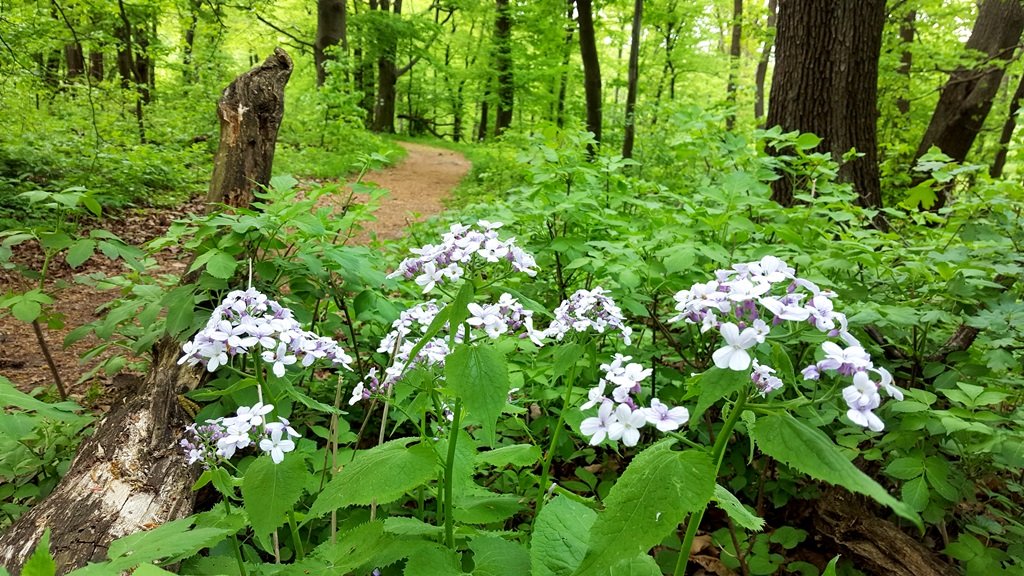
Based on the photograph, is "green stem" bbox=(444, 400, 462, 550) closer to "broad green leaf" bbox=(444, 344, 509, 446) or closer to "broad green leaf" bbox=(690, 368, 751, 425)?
"broad green leaf" bbox=(444, 344, 509, 446)

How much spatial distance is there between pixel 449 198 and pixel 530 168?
6919 millimetres

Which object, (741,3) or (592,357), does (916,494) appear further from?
(741,3)

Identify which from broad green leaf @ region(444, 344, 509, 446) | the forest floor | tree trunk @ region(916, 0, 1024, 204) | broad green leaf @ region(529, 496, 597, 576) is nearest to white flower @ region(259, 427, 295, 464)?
broad green leaf @ region(444, 344, 509, 446)

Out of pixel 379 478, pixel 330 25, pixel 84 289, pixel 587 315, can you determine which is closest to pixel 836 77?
pixel 587 315

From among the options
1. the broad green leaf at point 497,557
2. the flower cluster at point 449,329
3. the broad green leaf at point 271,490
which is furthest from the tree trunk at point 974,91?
the broad green leaf at point 271,490

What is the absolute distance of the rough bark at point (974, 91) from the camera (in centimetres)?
687

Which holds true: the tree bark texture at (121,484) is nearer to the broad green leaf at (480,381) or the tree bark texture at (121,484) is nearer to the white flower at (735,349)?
the broad green leaf at (480,381)

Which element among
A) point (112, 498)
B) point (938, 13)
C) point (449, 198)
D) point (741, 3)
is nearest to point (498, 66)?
point (741, 3)

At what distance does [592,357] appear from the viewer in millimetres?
1399

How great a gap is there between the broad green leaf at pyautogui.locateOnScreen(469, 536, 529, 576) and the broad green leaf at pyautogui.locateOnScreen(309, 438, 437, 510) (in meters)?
0.25

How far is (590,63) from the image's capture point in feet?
33.7

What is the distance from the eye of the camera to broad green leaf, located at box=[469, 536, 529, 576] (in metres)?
1.25

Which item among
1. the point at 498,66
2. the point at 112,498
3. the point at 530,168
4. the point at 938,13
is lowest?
the point at 112,498

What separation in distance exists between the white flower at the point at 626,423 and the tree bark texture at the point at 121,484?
174cm
